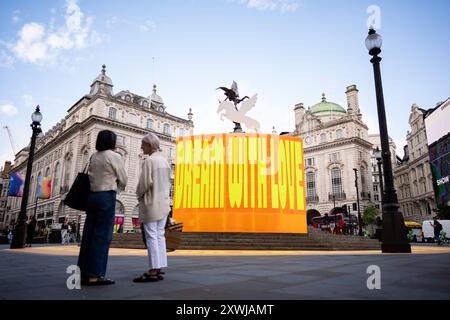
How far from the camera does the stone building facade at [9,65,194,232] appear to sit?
39.8 meters

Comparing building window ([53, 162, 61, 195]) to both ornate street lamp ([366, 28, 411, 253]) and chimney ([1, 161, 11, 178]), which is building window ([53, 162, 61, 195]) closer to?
ornate street lamp ([366, 28, 411, 253])

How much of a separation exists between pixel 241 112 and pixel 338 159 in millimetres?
35460

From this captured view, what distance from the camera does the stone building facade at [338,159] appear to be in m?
47.1

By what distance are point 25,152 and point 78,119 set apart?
3598 cm

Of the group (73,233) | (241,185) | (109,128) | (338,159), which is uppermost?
(109,128)

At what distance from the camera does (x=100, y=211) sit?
353cm

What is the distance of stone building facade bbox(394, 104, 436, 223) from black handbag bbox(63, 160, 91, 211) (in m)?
55.9

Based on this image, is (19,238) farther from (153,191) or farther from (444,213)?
(444,213)

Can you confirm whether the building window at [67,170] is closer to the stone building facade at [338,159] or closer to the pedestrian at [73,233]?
the pedestrian at [73,233]

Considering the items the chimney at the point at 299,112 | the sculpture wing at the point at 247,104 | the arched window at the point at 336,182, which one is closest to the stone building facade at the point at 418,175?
the arched window at the point at 336,182

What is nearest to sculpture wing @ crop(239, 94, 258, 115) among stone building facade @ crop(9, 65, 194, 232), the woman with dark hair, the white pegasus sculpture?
the white pegasus sculpture

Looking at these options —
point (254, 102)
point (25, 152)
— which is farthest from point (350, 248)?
point (25, 152)

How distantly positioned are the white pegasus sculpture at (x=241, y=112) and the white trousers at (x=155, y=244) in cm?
1417

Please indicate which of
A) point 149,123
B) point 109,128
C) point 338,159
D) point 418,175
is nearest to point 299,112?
point 338,159
